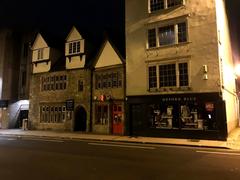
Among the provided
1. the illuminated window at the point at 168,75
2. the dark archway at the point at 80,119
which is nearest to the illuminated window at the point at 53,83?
the dark archway at the point at 80,119

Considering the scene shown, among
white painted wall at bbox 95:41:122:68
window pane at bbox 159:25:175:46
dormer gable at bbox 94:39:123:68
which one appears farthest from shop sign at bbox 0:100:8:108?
window pane at bbox 159:25:175:46

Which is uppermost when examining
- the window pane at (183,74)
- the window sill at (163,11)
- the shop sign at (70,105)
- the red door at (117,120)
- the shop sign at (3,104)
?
the window sill at (163,11)

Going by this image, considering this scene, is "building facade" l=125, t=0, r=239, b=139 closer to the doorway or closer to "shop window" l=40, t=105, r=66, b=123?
"shop window" l=40, t=105, r=66, b=123

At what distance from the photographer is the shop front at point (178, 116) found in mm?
16828

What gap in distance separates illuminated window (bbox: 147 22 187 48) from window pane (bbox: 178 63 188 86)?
76.0 inches

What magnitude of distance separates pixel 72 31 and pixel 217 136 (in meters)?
17.7

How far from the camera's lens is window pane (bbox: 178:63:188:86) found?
1825cm

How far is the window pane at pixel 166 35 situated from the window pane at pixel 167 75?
77.4 inches

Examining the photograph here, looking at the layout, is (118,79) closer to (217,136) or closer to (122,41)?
(122,41)

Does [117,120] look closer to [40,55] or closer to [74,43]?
[74,43]

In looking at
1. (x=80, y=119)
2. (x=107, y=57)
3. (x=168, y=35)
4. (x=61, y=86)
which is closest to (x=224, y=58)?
(x=168, y=35)

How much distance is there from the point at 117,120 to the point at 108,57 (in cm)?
601

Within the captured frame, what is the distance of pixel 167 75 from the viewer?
1905cm

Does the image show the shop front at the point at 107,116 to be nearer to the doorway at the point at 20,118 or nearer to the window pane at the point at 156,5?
the window pane at the point at 156,5
